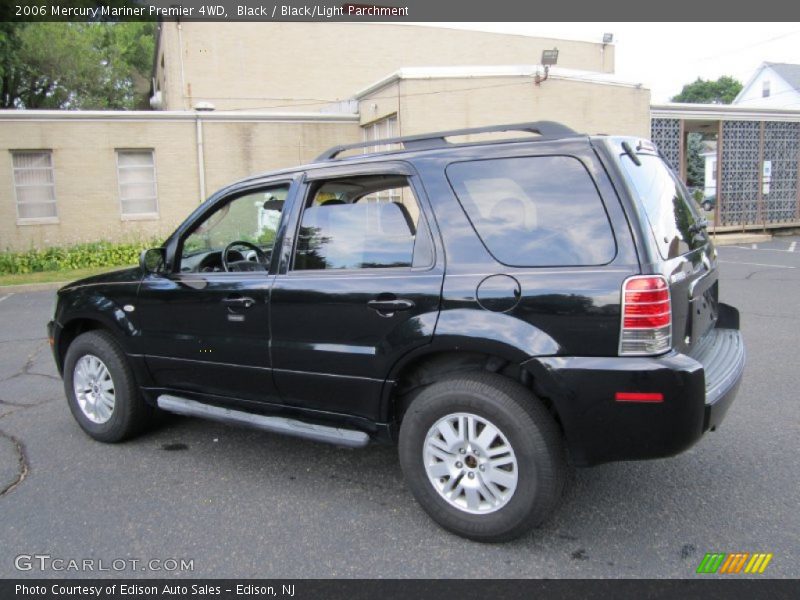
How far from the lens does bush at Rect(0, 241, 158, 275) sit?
16062 millimetres

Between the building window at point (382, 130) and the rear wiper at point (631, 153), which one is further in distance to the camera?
the building window at point (382, 130)

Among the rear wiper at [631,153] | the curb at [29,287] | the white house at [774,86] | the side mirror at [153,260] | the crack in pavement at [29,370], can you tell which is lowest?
the crack in pavement at [29,370]

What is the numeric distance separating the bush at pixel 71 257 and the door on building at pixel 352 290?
14.6 meters

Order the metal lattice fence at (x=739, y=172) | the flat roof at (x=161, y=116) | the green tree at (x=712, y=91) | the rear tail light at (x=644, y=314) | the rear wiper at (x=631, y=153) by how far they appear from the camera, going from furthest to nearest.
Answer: the green tree at (x=712, y=91) → the metal lattice fence at (x=739, y=172) → the flat roof at (x=161, y=116) → the rear wiper at (x=631, y=153) → the rear tail light at (x=644, y=314)

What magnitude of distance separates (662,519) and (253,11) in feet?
77.5

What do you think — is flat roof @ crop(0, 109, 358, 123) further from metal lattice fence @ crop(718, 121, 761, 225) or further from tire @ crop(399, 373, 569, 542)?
tire @ crop(399, 373, 569, 542)

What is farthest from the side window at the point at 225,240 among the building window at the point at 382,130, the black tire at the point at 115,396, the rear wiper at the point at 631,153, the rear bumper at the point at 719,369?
the building window at the point at 382,130

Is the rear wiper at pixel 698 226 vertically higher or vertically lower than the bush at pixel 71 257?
higher

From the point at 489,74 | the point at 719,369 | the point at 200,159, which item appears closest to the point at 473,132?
the point at 719,369

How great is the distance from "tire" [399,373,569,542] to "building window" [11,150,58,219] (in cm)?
1805

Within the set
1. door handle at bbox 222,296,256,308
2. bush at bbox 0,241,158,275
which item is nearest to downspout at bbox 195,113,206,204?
bush at bbox 0,241,158,275

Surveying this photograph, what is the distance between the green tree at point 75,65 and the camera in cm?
3019

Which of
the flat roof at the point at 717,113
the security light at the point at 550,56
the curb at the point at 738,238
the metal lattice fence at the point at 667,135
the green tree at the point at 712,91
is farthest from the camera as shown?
the green tree at the point at 712,91

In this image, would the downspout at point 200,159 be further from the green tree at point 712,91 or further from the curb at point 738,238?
the green tree at point 712,91
